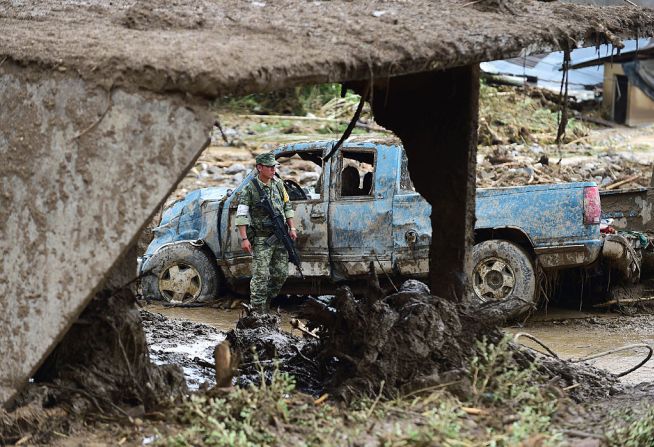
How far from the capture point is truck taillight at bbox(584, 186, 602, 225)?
11.2 metres

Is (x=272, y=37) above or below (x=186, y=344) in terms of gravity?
above

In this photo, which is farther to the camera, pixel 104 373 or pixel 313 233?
pixel 313 233

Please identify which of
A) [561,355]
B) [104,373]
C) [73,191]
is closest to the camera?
[73,191]

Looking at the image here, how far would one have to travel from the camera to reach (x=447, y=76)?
7504 mm

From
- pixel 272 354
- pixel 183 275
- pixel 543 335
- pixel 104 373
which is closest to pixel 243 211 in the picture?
pixel 183 275

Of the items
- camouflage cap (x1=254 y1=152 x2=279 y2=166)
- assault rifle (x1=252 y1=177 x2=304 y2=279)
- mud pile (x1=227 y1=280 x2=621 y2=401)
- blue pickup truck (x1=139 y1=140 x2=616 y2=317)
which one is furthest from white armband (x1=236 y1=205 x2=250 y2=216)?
mud pile (x1=227 y1=280 x2=621 y2=401)

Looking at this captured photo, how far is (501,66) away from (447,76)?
19.6 metres

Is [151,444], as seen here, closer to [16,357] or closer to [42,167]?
[16,357]

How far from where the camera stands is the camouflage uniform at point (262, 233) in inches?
→ 445

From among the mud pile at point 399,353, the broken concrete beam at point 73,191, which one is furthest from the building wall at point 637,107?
the broken concrete beam at point 73,191

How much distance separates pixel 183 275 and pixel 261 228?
160cm

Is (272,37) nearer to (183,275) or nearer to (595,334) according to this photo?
(595,334)

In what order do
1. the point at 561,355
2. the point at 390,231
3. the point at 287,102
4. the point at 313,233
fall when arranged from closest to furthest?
1. the point at 561,355
2. the point at 390,231
3. the point at 313,233
4. the point at 287,102

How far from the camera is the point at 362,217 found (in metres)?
11.7
